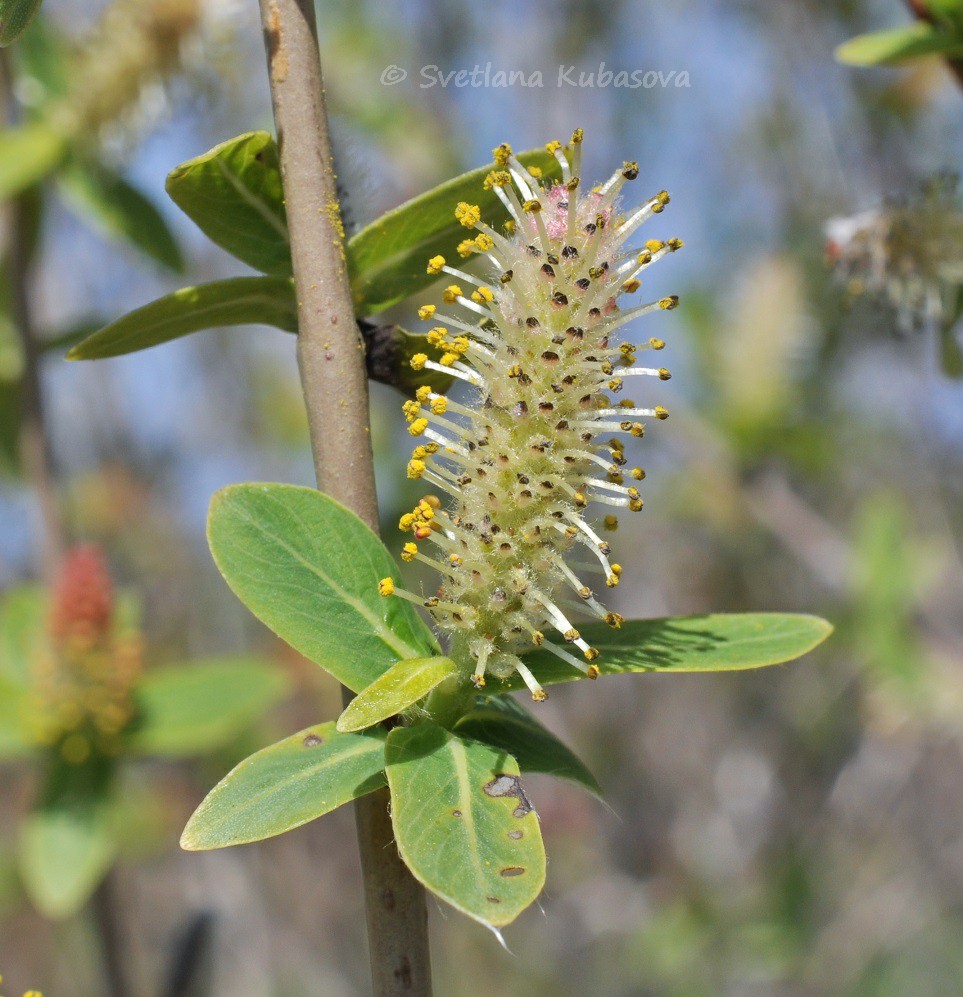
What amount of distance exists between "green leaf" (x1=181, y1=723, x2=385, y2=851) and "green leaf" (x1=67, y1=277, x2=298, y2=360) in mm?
302

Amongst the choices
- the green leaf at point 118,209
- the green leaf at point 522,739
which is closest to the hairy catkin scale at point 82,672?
the green leaf at point 118,209

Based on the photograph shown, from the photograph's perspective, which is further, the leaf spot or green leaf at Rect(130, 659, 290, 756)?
green leaf at Rect(130, 659, 290, 756)

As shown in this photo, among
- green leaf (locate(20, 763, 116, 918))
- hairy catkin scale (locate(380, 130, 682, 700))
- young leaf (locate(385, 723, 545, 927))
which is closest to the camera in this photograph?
young leaf (locate(385, 723, 545, 927))

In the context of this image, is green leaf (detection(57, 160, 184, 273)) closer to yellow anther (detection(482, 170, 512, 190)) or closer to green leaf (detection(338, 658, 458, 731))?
yellow anther (detection(482, 170, 512, 190))

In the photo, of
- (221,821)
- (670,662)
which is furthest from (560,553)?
(221,821)

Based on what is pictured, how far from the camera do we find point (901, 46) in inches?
44.4

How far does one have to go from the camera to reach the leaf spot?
2.14ft

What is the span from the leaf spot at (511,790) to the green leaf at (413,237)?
0.35 metres

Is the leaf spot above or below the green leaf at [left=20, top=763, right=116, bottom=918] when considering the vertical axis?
above

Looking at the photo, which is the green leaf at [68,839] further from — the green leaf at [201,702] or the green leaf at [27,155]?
the green leaf at [27,155]

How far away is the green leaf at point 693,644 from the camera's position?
716mm

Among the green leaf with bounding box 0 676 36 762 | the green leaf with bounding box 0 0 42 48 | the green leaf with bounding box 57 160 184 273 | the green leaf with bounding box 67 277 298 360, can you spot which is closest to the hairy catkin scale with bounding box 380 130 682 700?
the green leaf with bounding box 67 277 298 360

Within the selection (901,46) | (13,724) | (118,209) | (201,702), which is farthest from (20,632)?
(901,46)

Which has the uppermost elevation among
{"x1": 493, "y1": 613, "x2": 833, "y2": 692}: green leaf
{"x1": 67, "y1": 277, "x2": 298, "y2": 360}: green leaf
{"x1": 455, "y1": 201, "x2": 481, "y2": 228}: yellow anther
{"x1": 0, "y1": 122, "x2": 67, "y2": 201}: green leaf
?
{"x1": 0, "y1": 122, "x2": 67, "y2": 201}: green leaf
